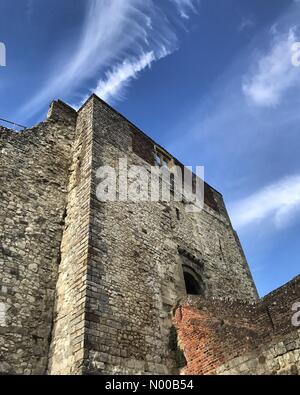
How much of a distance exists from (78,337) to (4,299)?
1831 millimetres

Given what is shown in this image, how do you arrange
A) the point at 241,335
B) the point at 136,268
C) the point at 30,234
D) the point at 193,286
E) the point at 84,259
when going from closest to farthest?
the point at 241,335
the point at 84,259
the point at 30,234
the point at 136,268
the point at 193,286

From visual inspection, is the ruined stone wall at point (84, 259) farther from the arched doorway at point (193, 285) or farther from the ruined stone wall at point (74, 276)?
the arched doorway at point (193, 285)

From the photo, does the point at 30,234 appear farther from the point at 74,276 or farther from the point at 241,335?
the point at 241,335

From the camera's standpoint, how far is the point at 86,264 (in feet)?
25.1

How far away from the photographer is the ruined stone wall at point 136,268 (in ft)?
23.5

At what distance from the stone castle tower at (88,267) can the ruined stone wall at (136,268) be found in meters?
0.03

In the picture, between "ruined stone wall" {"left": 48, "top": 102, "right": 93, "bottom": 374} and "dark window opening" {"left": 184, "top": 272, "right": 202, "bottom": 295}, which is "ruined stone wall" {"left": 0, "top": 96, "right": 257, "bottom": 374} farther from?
"dark window opening" {"left": 184, "top": 272, "right": 202, "bottom": 295}

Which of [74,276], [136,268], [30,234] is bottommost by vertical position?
[74,276]

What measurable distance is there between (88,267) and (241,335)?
3437 millimetres

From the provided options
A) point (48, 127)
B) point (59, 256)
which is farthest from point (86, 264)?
point (48, 127)

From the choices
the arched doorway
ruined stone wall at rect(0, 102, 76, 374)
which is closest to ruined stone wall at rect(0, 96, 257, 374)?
ruined stone wall at rect(0, 102, 76, 374)

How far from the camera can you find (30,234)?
28.2ft

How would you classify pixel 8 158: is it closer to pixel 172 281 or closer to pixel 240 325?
pixel 172 281

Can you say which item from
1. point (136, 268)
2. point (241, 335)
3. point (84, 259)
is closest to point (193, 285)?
point (136, 268)
